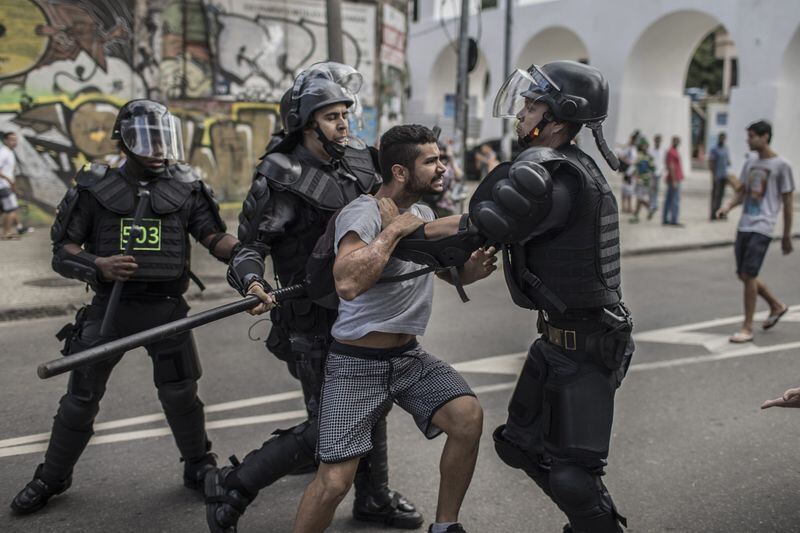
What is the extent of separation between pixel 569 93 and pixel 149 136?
73.8 inches

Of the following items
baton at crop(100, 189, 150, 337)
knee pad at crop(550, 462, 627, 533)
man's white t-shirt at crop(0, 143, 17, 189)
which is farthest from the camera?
man's white t-shirt at crop(0, 143, 17, 189)

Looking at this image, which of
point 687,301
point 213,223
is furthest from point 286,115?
point 687,301

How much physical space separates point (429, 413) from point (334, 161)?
1247 mm

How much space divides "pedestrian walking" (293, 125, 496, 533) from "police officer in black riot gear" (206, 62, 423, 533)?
38 cm

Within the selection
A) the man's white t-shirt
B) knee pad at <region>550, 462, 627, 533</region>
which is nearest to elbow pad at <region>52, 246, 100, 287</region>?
knee pad at <region>550, 462, 627, 533</region>

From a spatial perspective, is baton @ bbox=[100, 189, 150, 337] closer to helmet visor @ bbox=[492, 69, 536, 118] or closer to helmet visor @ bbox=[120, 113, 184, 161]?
helmet visor @ bbox=[120, 113, 184, 161]

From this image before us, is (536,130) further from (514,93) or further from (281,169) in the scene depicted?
(281,169)

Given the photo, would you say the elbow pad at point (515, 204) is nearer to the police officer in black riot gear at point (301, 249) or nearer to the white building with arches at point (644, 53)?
the police officer in black riot gear at point (301, 249)

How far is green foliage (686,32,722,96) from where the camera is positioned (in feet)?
151

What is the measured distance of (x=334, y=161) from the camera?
359cm

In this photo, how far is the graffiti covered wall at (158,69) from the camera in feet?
39.2

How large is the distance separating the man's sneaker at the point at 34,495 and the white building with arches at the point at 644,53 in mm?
13148

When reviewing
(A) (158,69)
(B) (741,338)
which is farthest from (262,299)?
(A) (158,69)

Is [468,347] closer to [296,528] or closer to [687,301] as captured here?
[687,301]
